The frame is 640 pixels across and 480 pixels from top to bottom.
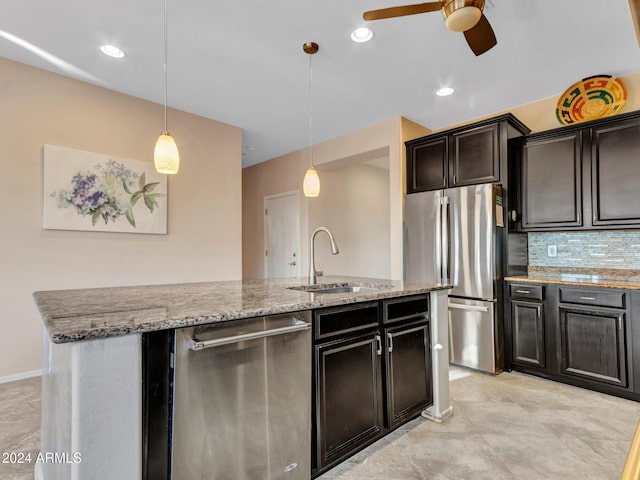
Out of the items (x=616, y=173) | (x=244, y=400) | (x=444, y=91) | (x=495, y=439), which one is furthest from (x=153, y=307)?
(x=616, y=173)

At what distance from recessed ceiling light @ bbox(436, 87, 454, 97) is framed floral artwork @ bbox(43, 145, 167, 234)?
2.99 m

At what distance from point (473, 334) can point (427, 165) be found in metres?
1.85

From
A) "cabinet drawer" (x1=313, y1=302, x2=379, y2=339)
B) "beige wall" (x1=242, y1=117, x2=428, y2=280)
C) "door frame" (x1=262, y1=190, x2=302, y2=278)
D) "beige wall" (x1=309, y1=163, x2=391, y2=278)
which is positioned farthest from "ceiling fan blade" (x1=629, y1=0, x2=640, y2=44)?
"door frame" (x1=262, y1=190, x2=302, y2=278)

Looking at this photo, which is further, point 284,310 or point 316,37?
point 316,37

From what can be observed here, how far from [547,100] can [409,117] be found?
4.57 feet

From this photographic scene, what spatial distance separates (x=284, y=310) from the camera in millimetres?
1391

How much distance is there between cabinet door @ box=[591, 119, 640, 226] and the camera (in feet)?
8.67

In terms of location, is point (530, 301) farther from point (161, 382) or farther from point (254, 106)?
point (254, 106)

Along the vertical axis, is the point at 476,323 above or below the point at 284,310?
below

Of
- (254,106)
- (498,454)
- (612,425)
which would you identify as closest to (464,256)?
(612,425)

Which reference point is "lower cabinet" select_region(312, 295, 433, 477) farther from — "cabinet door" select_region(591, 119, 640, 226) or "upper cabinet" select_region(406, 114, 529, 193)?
"cabinet door" select_region(591, 119, 640, 226)

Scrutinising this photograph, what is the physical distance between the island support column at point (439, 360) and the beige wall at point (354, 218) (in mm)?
2996

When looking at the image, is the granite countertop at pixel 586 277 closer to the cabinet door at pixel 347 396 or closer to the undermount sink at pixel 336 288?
the undermount sink at pixel 336 288

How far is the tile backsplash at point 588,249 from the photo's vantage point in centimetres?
288
